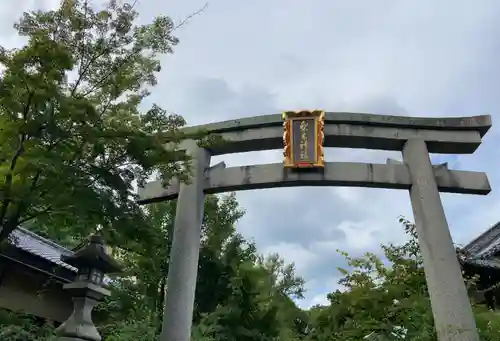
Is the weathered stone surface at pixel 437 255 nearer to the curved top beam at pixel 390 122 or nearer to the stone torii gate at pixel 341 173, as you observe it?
the stone torii gate at pixel 341 173

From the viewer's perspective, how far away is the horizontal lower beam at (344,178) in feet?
30.8

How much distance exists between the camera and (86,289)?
623 centimetres

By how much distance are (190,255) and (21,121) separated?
4.34 metres

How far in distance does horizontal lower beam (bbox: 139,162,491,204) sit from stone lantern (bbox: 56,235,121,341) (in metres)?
2.96

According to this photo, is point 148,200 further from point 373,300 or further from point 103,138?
point 373,300

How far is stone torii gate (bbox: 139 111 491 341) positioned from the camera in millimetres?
8562

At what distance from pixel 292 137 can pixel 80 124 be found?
16.6 feet

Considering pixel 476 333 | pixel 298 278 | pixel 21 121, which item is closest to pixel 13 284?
pixel 21 121

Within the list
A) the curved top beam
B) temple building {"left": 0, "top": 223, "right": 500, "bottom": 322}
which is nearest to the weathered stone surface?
the curved top beam

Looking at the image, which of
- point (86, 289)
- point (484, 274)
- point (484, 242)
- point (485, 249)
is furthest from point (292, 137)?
point (484, 242)

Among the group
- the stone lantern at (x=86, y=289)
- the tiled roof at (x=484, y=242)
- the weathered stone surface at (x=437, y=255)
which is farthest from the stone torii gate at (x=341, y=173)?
the tiled roof at (x=484, y=242)

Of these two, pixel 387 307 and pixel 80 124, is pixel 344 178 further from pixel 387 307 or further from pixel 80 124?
pixel 80 124

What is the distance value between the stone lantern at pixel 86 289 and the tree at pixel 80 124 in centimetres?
39

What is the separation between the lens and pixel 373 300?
1065 cm
